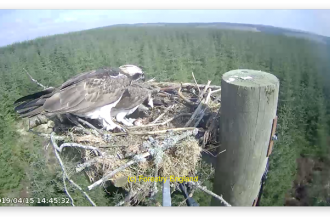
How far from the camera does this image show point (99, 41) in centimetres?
518

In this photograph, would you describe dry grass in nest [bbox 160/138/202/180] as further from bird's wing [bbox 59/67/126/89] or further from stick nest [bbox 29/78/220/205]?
bird's wing [bbox 59/67/126/89]

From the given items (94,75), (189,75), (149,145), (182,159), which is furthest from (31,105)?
(189,75)

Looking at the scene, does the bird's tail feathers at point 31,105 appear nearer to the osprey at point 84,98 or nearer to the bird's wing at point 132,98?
the osprey at point 84,98

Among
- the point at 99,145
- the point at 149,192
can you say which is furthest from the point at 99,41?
the point at 149,192

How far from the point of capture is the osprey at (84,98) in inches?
100

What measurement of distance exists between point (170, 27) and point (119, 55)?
216 cm

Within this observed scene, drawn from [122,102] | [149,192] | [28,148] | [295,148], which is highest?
[122,102]

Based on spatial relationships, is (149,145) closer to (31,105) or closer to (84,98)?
(84,98)

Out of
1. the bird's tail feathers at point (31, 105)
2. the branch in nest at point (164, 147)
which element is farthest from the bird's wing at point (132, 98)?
the branch in nest at point (164, 147)

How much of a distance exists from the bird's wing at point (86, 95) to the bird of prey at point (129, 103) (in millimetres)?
146

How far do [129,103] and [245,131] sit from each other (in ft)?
5.50

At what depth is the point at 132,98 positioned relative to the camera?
2.97 m

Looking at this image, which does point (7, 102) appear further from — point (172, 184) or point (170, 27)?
point (172, 184)

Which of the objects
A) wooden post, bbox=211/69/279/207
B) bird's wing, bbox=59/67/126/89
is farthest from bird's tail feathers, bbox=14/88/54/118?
wooden post, bbox=211/69/279/207
